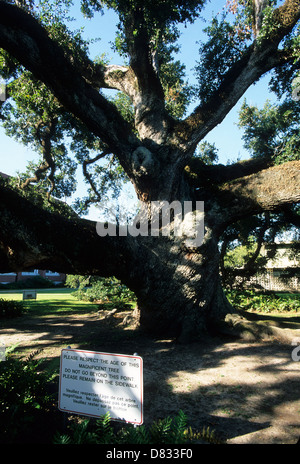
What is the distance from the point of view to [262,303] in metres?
13.6

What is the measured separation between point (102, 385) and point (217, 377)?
112 inches

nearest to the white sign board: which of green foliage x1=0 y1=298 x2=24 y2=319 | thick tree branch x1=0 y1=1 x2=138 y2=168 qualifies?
thick tree branch x1=0 y1=1 x2=138 y2=168

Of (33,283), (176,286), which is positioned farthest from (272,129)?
(33,283)

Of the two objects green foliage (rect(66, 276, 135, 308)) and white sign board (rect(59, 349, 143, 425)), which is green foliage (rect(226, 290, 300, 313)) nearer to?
green foliage (rect(66, 276, 135, 308))

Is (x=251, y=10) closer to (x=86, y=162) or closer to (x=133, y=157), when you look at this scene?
(x=133, y=157)

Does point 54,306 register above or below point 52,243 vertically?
below

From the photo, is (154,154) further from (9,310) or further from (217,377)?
(9,310)

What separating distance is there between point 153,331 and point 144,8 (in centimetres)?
947

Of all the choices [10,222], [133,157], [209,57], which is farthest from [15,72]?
[10,222]

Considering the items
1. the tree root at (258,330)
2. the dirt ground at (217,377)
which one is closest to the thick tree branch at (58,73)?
the dirt ground at (217,377)

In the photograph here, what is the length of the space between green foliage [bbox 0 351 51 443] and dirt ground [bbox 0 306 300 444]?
4.35 ft

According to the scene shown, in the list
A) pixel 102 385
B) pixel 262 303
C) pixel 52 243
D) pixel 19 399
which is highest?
pixel 52 243

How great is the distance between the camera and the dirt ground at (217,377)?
Result: 352 cm

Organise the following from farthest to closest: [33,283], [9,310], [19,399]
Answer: [33,283]
[9,310]
[19,399]
